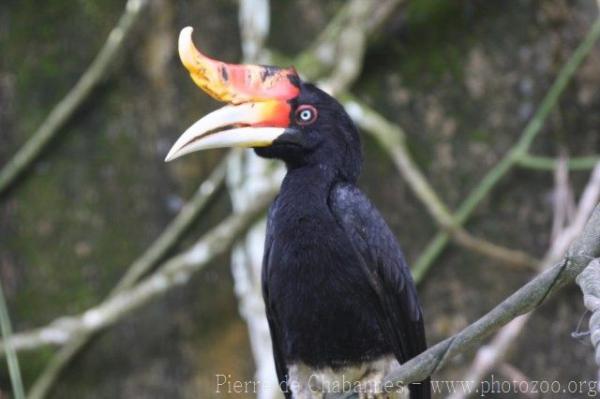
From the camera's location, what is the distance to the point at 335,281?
2.61 m

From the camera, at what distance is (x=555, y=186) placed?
4.08 m

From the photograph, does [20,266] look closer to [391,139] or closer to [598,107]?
[391,139]

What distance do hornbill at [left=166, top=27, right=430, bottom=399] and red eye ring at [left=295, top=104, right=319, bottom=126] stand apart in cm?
3

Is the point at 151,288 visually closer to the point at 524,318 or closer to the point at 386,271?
the point at 524,318

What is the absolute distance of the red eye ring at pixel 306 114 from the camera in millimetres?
2797

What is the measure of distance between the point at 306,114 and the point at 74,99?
176 cm

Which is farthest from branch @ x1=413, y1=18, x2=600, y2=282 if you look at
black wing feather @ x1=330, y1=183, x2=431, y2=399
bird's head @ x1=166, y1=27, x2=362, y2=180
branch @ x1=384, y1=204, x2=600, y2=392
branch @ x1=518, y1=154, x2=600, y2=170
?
branch @ x1=384, y1=204, x2=600, y2=392

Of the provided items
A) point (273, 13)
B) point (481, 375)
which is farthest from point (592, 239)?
point (273, 13)

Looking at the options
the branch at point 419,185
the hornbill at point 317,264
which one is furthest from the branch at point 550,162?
the hornbill at point 317,264

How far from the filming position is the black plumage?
8.57 feet

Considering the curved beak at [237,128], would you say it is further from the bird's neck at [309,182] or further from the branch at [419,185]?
the branch at [419,185]

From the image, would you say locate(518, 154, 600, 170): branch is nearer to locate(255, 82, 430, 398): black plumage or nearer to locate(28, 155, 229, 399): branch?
locate(28, 155, 229, 399): branch

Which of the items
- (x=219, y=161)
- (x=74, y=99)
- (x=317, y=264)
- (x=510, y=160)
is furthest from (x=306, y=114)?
(x=74, y=99)

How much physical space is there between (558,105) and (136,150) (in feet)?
5.17
